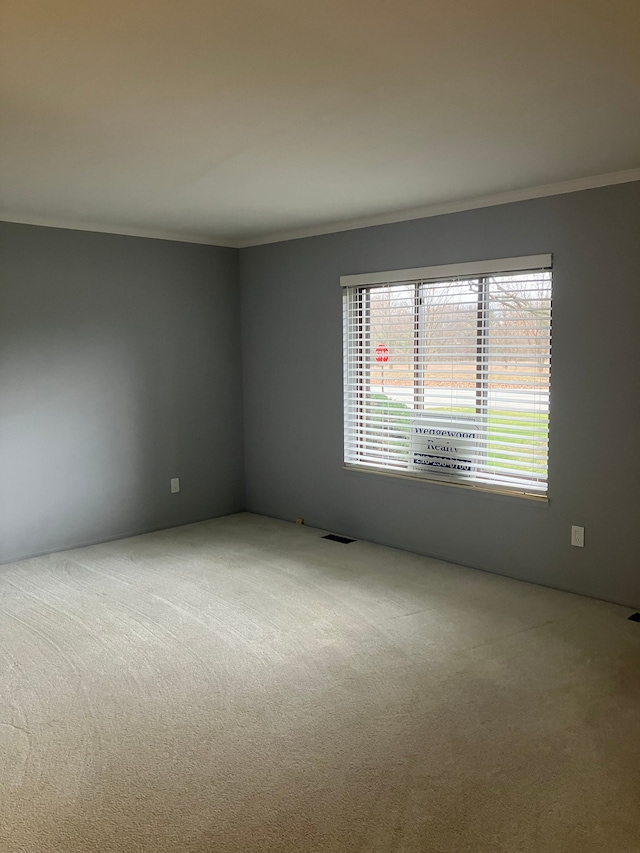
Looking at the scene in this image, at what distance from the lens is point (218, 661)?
3324 millimetres

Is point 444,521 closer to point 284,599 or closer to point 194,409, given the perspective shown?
point 284,599

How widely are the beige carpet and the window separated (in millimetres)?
788

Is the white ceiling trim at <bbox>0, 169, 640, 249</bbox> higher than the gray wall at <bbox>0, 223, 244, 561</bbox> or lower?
higher

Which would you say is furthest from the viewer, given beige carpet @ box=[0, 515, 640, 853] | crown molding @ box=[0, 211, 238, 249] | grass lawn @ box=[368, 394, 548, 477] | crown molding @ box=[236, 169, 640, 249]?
crown molding @ box=[0, 211, 238, 249]

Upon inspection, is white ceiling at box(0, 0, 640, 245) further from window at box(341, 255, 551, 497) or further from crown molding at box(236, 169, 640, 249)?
window at box(341, 255, 551, 497)

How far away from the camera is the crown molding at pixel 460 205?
149 inches

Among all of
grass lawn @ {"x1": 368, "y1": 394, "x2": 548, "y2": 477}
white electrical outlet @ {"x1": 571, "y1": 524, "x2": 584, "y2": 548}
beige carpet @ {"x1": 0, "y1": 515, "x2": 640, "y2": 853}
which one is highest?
grass lawn @ {"x1": 368, "y1": 394, "x2": 548, "y2": 477}

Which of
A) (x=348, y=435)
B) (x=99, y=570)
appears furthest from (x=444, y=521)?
(x=99, y=570)

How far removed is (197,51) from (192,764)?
2.39 m

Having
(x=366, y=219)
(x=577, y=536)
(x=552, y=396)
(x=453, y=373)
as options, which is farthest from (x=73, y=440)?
(x=577, y=536)

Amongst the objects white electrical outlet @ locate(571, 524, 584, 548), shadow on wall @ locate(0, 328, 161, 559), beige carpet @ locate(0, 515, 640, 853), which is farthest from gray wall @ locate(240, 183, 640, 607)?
shadow on wall @ locate(0, 328, 161, 559)

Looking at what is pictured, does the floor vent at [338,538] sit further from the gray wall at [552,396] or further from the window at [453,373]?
the window at [453,373]

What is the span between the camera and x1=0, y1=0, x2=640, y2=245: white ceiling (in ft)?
6.41

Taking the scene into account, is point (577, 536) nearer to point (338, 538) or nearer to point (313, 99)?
point (338, 538)
